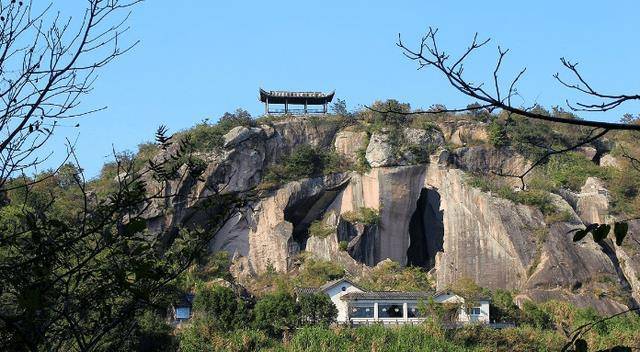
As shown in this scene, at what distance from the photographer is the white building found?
119 ft

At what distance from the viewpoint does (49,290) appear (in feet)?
18.1

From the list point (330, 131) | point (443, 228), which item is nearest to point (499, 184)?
point (443, 228)

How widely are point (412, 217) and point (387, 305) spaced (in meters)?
8.25

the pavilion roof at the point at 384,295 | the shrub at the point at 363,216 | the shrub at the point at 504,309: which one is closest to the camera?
the shrub at the point at 504,309

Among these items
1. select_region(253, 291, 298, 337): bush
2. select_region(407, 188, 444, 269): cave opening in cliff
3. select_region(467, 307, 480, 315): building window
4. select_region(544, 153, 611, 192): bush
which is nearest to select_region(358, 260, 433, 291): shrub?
select_region(467, 307, 480, 315): building window

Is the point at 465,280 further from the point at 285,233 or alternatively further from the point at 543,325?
the point at 285,233

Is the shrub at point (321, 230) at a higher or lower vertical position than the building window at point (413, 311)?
higher

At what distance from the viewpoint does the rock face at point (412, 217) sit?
128 feet

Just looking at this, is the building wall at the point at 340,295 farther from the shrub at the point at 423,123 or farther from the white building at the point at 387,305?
the shrub at the point at 423,123

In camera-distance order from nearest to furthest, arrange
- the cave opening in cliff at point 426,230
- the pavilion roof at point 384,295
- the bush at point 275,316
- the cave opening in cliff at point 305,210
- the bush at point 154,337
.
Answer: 1. the bush at point 154,337
2. the bush at point 275,316
3. the pavilion roof at point 384,295
4. the cave opening in cliff at point 305,210
5. the cave opening in cliff at point 426,230

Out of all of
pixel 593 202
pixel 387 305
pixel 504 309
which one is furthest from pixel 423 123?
pixel 504 309

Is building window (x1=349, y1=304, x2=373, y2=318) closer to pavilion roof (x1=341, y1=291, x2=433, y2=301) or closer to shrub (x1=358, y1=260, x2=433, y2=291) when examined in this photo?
pavilion roof (x1=341, y1=291, x2=433, y2=301)

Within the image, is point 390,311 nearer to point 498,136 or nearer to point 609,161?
point 498,136

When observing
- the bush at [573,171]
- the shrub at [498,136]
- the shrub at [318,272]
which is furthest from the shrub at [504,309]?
the shrub at [498,136]
